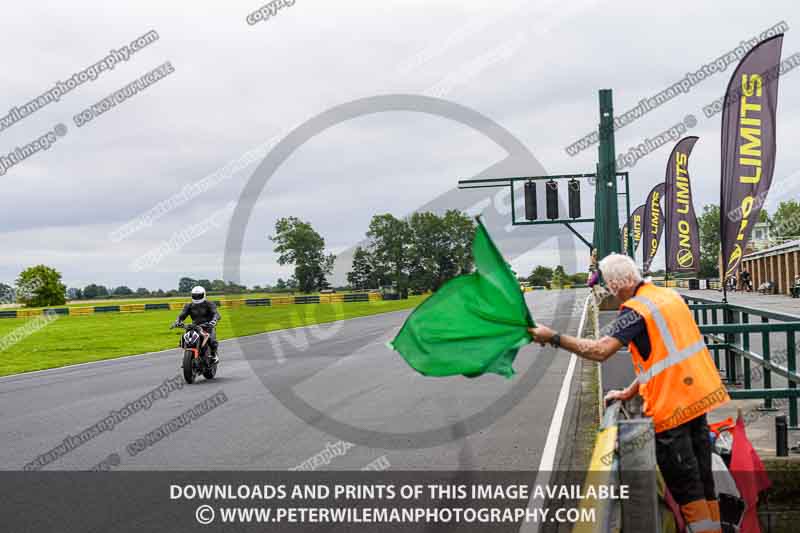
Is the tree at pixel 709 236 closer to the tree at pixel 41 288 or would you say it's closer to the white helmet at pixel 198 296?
the tree at pixel 41 288

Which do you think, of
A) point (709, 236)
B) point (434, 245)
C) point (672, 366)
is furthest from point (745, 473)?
point (709, 236)

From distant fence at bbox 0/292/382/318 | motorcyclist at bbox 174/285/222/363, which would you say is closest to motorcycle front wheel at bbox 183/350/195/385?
motorcyclist at bbox 174/285/222/363

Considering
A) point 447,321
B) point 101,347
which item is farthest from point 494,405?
point 101,347

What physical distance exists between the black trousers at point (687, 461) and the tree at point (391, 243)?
26.4 metres

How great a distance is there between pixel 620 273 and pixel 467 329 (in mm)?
1034

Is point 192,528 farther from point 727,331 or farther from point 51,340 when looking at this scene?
point 51,340

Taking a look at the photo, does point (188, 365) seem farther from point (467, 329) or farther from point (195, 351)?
point (467, 329)

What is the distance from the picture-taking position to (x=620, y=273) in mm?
4469

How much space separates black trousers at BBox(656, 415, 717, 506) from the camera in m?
4.30

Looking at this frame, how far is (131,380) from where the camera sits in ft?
53.6

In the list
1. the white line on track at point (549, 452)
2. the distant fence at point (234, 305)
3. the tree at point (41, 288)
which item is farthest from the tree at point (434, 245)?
the tree at point (41, 288)

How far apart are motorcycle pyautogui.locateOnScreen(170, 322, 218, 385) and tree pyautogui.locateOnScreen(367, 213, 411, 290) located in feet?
52.8

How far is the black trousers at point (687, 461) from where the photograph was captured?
4.30 m

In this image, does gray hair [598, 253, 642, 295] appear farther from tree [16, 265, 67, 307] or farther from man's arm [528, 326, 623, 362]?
tree [16, 265, 67, 307]
